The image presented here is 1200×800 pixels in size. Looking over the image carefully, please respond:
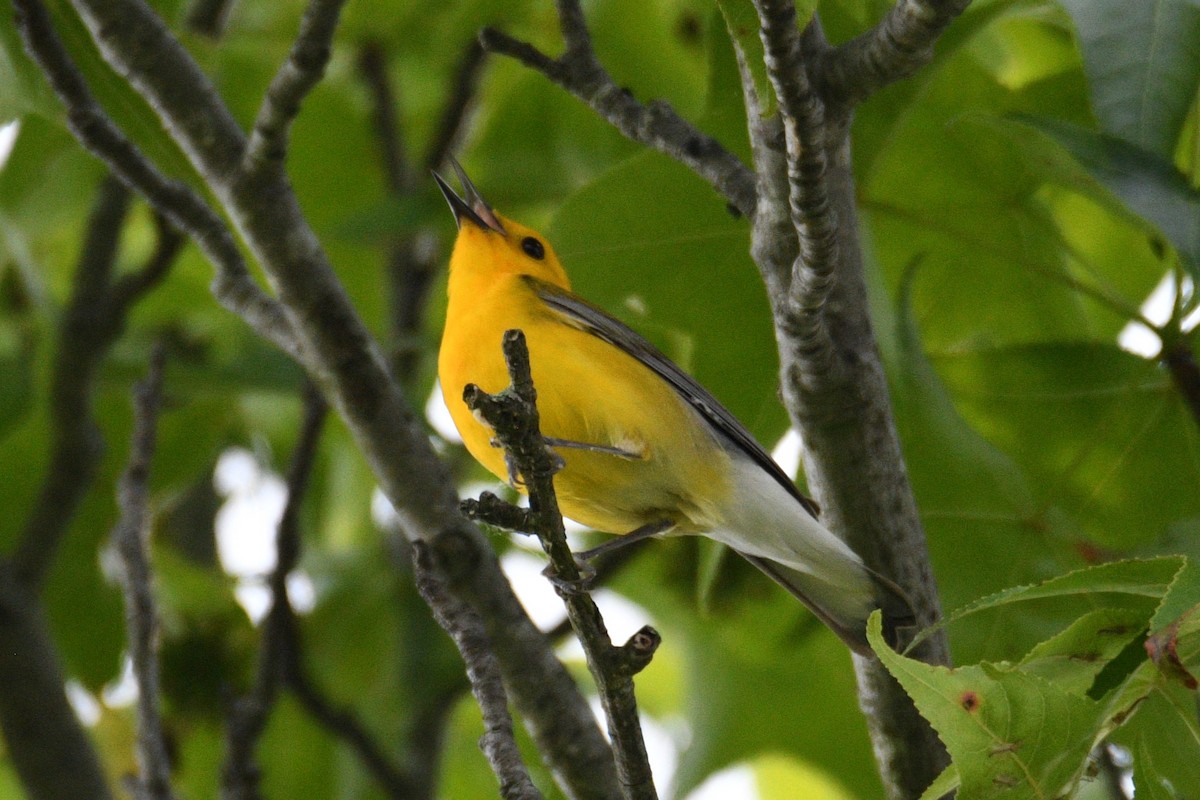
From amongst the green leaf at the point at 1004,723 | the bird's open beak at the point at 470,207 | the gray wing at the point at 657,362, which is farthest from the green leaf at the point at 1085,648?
the bird's open beak at the point at 470,207

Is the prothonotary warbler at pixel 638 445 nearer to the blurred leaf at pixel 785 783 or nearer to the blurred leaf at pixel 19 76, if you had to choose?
the blurred leaf at pixel 19 76

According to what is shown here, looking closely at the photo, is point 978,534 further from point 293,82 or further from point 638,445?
point 293,82

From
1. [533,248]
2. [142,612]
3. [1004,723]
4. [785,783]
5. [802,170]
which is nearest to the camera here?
[1004,723]

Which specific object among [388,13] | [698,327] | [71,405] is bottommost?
[698,327]

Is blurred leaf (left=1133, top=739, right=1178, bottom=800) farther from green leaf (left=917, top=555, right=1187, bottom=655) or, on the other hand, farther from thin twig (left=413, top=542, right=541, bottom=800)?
thin twig (left=413, top=542, right=541, bottom=800)

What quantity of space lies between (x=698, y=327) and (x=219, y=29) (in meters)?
3.45

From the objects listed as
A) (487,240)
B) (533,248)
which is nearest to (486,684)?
(487,240)

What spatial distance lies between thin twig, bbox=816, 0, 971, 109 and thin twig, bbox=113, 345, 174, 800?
2847 millimetres

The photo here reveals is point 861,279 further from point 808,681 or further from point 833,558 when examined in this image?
point 808,681

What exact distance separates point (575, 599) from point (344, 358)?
1.49 m

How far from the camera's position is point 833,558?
391cm

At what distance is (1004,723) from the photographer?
2361mm

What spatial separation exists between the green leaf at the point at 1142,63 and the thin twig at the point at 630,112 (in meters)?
0.80

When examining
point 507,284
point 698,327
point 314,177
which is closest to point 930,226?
point 698,327
